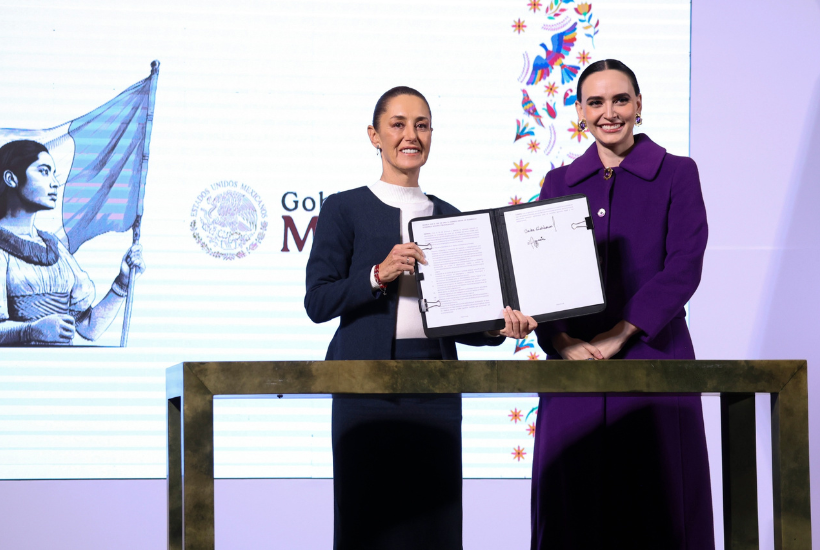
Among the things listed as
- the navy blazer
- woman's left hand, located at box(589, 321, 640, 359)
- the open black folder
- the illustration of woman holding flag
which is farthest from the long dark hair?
woman's left hand, located at box(589, 321, 640, 359)

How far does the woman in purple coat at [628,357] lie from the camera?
4.67 ft

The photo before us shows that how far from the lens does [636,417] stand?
4.74 feet

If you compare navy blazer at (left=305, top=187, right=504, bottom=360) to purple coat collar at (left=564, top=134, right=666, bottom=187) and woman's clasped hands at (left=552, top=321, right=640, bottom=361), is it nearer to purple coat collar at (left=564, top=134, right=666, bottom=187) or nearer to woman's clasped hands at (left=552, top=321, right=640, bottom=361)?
woman's clasped hands at (left=552, top=321, right=640, bottom=361)

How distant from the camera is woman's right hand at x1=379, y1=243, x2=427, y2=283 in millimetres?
1366

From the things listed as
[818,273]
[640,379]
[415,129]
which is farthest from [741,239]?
[640,379]

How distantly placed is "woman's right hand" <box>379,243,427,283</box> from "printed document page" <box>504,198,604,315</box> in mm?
165

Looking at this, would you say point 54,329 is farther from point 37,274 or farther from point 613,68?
point 613,68

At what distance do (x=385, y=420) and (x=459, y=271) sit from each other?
0.33 m

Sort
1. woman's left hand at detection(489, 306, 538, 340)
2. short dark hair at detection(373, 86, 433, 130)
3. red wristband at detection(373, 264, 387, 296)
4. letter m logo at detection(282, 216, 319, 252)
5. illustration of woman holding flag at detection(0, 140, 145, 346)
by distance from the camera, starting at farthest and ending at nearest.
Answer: letter m logo at detection(282, 216, 319, 252)
illustration of woman holding flag at detection(0, 140, 145, 346)
short dark hair at detection(373, 86, 433, 130)
red wristband at detection(373, 264, 387, 296)
woman's left hand at detection(489, 306, 538, 340)

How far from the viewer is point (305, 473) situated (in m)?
2.63

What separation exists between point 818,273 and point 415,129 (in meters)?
1.89

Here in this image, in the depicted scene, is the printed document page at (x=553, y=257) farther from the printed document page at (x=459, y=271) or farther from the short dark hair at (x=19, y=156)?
the short dark hair at (x=19, y=156)

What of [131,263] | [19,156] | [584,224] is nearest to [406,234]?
[584,224]

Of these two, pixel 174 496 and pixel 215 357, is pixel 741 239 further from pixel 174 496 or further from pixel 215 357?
pixel 174 496
